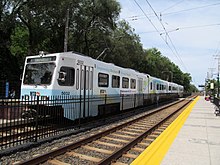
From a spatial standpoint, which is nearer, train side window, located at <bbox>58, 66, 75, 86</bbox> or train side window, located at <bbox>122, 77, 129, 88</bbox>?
train side window, located at <bbox>58, 66, 75, 86</bbox>

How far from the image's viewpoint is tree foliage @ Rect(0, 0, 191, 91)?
2375 centimetres

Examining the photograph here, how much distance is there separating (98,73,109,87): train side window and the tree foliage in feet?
25.2

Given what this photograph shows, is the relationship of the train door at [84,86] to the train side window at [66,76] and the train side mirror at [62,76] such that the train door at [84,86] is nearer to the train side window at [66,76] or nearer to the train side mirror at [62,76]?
the train side window at [66,76]

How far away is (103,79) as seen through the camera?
14250 millimetres

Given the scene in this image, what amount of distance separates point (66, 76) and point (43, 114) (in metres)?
2.29

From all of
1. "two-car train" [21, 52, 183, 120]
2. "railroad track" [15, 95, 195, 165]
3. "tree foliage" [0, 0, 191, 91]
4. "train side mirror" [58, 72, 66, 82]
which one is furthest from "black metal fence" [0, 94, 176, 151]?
"tree foliage" [0, 0, 191, 91]

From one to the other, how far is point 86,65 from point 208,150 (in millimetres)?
7148

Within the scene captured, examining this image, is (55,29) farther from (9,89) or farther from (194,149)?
(194,149)

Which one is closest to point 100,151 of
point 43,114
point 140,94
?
point 43,114

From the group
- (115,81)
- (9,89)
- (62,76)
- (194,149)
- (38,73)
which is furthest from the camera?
(9,89)

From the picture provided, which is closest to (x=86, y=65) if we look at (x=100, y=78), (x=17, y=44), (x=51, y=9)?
(x=100, y=78)

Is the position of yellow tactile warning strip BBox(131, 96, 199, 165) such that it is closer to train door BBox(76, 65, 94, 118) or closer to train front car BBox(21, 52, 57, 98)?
train door BBox(76, 65, 94, 118)

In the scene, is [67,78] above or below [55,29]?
below

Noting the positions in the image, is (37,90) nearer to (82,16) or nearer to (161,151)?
(161,151)
